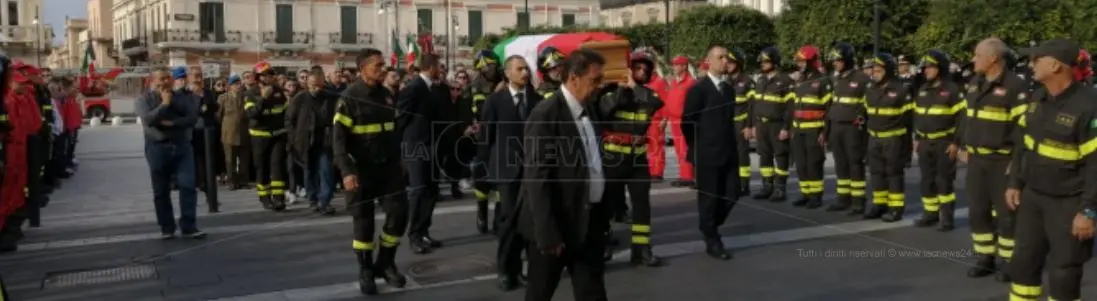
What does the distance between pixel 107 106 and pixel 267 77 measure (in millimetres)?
34910

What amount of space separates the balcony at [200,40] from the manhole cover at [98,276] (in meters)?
51.3

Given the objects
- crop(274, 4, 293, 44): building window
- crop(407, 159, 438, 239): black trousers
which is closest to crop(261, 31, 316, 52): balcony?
crop(274, 4, 293, 44): building window

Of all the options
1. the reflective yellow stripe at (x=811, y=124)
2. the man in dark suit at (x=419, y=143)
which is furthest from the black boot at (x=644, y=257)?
the reflective yellow stripe at (x=811, y=124)

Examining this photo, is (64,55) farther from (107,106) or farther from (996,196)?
(996,196)

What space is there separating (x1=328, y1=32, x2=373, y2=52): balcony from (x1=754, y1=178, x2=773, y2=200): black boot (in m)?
50.4

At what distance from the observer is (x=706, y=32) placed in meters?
38.1

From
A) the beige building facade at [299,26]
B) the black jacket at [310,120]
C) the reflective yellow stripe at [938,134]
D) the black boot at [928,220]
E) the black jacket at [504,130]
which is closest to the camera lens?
the black jacket at [504,130]

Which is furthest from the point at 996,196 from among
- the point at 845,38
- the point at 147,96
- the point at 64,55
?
the point at 64,55

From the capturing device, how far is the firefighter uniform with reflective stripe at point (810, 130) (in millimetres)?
11320

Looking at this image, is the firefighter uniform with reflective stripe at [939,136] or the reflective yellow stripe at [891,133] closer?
the firefighter uniform with reflective stripe at [939,136]

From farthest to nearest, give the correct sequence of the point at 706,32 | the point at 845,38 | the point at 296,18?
1. the point at 296,18
2. the point at 706,32
3. the point at 845,38

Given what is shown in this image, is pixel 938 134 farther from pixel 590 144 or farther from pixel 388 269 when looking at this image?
pixel 590 144

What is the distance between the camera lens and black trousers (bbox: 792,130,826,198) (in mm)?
11305

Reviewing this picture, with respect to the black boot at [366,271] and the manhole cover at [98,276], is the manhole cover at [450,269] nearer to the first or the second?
the black boot at [366,271]
